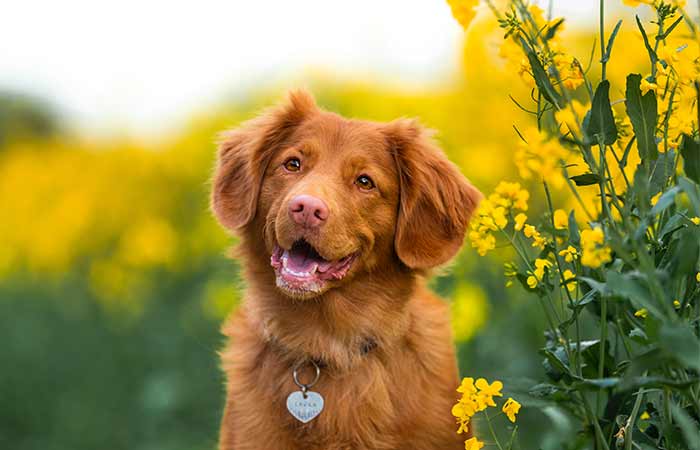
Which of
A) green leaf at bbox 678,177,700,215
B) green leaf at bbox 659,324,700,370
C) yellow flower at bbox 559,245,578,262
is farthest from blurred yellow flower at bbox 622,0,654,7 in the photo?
green leaf at bbox 659,324,700,370

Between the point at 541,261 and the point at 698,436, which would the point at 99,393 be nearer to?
the point at 541,261

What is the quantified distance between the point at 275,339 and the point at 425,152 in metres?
0.90

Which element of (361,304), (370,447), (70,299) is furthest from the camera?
(70,299)

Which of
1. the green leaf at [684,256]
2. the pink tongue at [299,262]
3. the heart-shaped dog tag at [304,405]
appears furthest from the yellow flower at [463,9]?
the heart-shaped dog tag at [304,405]

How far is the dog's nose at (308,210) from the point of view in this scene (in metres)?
3.24

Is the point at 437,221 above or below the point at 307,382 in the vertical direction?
above

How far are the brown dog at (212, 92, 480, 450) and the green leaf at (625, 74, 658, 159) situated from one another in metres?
1.15

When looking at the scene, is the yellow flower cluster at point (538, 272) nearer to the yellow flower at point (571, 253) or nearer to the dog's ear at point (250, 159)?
the yellow flower at point (571, 253)

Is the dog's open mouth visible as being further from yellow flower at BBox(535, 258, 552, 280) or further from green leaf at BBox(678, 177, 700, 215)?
green leaf at BBox(678, 177, 700, 215)

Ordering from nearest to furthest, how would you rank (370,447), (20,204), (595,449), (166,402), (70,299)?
(595,449) → (370,447) → (166,402) → (70,299) → (20,204)

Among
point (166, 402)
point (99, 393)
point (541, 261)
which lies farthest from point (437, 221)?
point (99, 393)

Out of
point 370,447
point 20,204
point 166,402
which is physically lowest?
point 20,204

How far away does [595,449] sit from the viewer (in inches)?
102

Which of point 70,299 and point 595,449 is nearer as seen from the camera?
point 595,449
